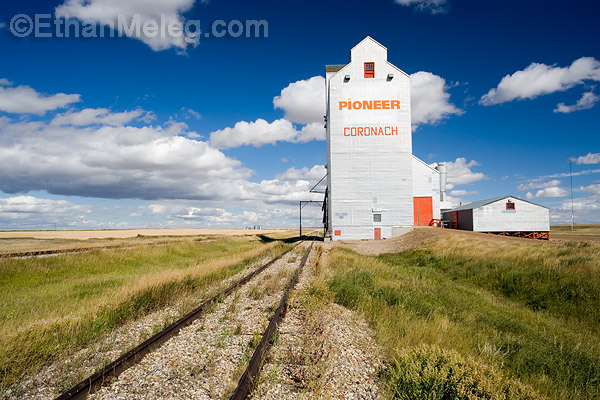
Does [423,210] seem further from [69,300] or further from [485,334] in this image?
[69,300]

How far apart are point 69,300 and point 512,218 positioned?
39.5m

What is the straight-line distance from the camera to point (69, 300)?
10133 millimetres

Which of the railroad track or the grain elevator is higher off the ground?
the grain elevator

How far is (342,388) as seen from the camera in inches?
173

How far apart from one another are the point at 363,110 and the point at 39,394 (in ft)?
126

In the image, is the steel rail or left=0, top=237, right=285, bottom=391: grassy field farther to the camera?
left=0, top=237, right=285, bottom=391: grassy field

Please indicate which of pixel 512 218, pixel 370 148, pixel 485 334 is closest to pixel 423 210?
pixel 512 218

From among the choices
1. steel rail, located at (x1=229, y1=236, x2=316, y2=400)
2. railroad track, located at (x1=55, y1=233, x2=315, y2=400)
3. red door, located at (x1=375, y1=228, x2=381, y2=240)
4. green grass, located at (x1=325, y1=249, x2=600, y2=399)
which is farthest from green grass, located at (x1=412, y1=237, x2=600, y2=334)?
red door, located at (x1=375, y1=228, x2=381, y2=240)

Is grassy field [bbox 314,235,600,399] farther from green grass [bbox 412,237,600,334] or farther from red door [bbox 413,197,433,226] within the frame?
red door [bbox 413,197,433,226]

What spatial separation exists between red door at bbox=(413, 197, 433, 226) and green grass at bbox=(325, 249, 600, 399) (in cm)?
3063

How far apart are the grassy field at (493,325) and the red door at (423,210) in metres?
25.3

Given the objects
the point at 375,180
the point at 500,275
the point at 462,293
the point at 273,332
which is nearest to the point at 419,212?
the point at 375,180

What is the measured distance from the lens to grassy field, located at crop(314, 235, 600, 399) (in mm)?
4438

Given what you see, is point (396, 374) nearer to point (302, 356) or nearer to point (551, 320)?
point (302, 356)
